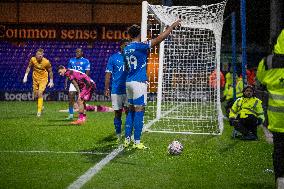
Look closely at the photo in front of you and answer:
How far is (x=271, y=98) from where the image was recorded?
5.50 meters

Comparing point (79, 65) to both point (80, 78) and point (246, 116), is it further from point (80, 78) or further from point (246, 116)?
point (246, 116)

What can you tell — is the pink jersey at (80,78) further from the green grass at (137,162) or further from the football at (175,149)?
the football at (175,149)

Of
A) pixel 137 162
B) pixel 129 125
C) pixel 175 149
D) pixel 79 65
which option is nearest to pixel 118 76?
pixel 129 125

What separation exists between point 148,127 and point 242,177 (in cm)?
638

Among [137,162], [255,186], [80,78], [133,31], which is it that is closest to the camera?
[255,186]

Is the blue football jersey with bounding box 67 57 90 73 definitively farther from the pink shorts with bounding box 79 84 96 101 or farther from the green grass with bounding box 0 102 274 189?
the green grass with bounding box 0 102 274 189

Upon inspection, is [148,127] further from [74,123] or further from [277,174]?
[277,174]

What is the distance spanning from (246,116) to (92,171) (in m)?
5.41

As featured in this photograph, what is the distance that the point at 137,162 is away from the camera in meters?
7.70

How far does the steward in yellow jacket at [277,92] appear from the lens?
533 cm

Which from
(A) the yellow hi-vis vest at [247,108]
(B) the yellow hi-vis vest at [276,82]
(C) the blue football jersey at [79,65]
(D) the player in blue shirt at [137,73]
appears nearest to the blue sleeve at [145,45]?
(D) the player in blue shirt at [137,73]

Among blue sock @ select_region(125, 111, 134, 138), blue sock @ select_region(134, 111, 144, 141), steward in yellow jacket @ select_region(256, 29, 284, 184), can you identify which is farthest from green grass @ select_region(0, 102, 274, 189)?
steward in yellow jacket @ select_region(256, 29, 284, 184)

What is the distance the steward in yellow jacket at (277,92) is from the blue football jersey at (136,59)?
146 inches

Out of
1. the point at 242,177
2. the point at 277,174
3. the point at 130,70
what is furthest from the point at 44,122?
the point at 277,174
